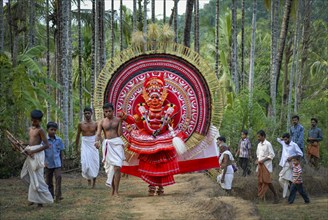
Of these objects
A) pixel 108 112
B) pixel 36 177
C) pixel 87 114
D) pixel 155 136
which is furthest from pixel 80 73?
pixel 36 177

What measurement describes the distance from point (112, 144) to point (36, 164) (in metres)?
2.37

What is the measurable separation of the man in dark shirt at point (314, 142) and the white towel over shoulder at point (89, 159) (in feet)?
24.0

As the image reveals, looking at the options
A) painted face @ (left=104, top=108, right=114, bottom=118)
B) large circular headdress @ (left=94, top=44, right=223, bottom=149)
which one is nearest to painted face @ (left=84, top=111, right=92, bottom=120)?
large circular headdress @ (left=94, top=44, right=223, bottom=149)

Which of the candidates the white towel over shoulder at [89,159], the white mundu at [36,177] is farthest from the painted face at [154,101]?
the white mundu at [36,177]

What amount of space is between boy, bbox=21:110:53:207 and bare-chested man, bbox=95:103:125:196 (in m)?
2.03

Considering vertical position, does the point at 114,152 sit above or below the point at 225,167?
above

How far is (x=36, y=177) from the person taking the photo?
10.7 metres

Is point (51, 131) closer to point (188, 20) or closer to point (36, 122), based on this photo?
point (36, 122)

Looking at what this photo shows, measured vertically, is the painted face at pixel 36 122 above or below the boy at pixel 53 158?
above

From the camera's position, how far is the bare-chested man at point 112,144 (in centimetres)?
1279

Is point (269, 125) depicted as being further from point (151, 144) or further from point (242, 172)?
point (151, 144)

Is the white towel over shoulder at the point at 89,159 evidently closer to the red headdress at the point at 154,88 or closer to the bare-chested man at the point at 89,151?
the bare-chested man at the point at 89,151

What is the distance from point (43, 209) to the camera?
428 inches

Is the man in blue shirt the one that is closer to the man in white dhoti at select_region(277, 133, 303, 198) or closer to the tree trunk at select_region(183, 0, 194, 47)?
the man in white dhoti at select_region(277, 133, 303, 198)
